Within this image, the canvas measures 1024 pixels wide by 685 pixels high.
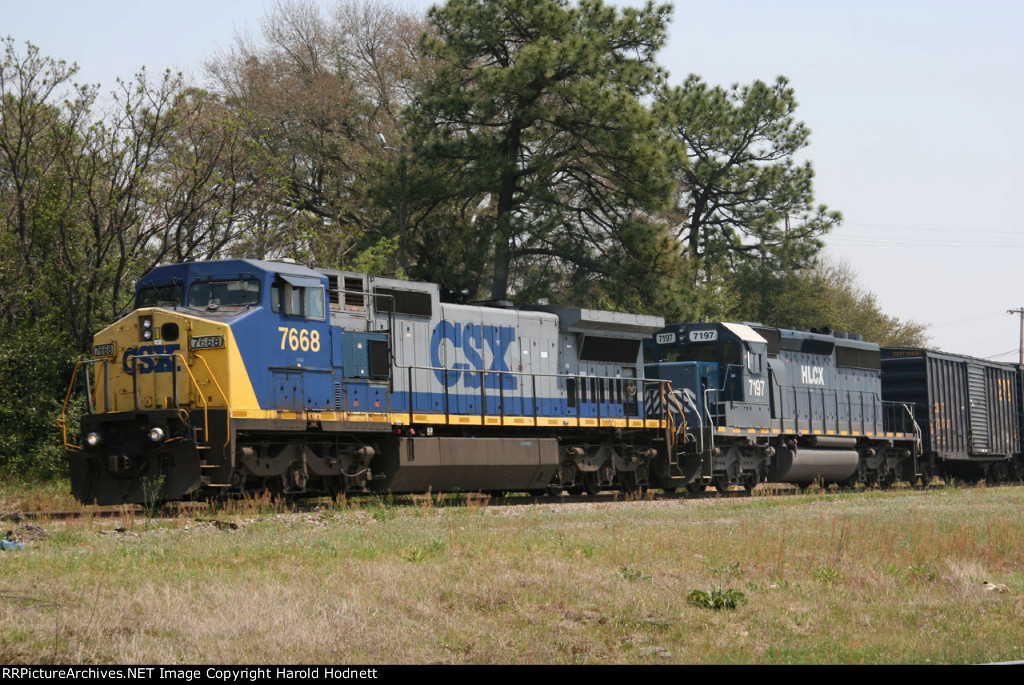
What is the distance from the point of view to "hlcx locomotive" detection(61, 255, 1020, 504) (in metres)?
15.8

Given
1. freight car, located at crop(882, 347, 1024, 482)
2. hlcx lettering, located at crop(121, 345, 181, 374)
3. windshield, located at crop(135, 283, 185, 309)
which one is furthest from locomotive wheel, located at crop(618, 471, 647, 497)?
freight car, located at crop(882, 347, 1024, 482)

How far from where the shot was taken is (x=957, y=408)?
31.1 m

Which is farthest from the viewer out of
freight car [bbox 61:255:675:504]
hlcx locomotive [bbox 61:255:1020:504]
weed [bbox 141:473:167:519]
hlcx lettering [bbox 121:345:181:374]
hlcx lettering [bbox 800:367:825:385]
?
hlcx lettering [bbox 800:367:825:385]

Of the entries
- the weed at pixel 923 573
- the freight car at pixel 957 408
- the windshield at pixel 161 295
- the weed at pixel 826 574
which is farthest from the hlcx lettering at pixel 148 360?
the freight car at pixel 957 408

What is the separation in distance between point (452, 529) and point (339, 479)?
16.4ft

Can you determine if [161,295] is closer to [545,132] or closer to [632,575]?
[632,575]

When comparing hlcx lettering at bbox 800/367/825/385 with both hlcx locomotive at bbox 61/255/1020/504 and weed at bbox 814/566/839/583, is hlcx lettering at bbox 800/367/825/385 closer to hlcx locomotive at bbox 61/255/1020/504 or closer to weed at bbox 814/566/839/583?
hlcx locomotive at bbox 61/255/1020/504

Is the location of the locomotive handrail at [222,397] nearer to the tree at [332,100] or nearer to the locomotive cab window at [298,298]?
the locomotive cab window at [298,298]

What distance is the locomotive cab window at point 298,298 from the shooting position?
16.3m

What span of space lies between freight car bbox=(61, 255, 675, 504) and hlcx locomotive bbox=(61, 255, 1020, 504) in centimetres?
3

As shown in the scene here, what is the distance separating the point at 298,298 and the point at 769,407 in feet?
40.9

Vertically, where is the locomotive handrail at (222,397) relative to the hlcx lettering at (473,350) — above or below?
below

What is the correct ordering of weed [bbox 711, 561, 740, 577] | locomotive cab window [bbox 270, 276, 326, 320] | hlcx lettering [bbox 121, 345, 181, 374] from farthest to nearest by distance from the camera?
1. locomotive cab window [bbox 270, 276, 326, 320]
2. hlcx lettering [bbox 121, 345, 181, 374]
3. weed [bbox 711, 561, 740, 577]

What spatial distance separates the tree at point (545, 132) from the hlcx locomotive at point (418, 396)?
24.8 ft
